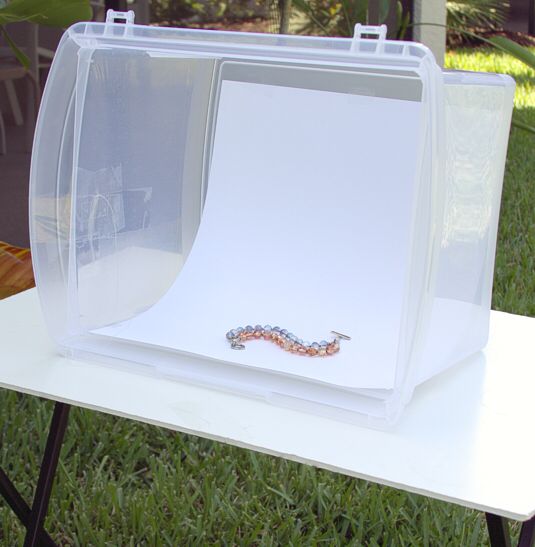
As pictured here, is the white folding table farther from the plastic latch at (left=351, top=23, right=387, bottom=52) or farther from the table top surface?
the plastic latch at (left=351, top=23, right=387, bottom=52)

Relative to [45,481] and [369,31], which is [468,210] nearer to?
[369,31]

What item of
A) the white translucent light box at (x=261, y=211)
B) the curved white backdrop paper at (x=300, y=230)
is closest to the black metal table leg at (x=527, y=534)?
the white translucent light box at (x=261, y=211)

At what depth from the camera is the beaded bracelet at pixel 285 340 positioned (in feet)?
3.70

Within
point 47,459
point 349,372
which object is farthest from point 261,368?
point 47,459

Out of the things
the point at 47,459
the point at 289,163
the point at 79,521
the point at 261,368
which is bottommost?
the point at 79,521

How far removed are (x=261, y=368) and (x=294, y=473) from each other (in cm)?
80

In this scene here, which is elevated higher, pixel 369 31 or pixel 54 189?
pixel 369 31

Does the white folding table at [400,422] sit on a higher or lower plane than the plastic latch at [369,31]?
lower

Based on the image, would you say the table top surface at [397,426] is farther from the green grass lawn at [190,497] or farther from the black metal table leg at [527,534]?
the green grass lawn at [190,497]

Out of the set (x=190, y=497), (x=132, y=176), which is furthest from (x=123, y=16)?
(x=190, y=497)

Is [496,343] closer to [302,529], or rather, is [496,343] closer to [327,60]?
[327,60]

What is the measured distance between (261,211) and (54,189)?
29 centimetres

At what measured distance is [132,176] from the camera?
49.4 inches

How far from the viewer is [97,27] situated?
1098 millimetres
